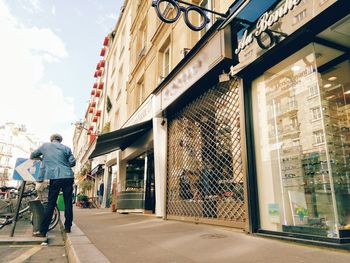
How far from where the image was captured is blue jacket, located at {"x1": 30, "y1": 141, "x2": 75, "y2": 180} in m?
4.92

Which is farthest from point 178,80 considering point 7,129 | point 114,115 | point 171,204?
point 7,129

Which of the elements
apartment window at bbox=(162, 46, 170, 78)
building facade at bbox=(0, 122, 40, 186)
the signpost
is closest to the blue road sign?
the signpost

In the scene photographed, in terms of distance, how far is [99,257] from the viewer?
299cm

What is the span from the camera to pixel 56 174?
16.1ft

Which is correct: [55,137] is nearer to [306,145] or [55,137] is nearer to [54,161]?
[54,161]

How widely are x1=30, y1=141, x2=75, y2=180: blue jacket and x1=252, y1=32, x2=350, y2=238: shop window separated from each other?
340 cm

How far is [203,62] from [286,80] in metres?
2.05

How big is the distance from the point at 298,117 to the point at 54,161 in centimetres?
420

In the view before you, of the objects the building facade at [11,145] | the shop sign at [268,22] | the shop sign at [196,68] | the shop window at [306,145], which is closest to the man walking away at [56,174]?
the shop sign at [196,68]

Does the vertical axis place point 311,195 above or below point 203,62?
below

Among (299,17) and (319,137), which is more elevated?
(299,17)

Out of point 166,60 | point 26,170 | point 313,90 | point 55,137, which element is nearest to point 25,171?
point 26,170

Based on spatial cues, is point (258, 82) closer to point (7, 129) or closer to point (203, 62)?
point (203, 62)

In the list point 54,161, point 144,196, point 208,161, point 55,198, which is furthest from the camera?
point 144,196
